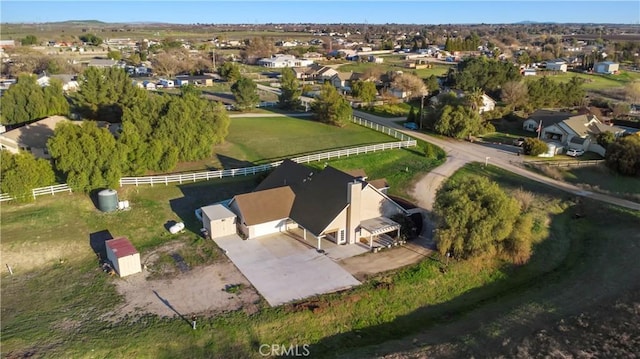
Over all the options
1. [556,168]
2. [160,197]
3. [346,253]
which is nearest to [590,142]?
[556,168]

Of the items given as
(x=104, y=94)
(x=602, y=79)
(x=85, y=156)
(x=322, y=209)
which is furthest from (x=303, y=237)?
(x=602, y=79)

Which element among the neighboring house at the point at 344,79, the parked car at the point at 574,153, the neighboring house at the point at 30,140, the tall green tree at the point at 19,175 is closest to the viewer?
the tall green tree at the point at 19,175

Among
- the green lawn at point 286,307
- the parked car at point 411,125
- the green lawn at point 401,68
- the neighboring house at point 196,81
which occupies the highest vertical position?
the green lawn at point 401,68

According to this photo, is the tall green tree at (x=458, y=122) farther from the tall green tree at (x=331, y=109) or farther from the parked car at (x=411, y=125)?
the tall green tree at (x=331, y=109)

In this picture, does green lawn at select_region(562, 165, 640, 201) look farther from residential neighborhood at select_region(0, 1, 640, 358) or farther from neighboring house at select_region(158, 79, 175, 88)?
neighboring house at select_region(158, 79, 175, 88)

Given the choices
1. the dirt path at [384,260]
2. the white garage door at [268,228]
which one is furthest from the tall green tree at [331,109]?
the dirt path at [384,260]

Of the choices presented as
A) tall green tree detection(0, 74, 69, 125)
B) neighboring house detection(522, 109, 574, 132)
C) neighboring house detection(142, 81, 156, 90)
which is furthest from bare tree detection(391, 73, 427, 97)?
tall green tree detection(0, 74, 69, 125)

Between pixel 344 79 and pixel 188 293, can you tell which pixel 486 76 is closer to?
pixel 344 79
